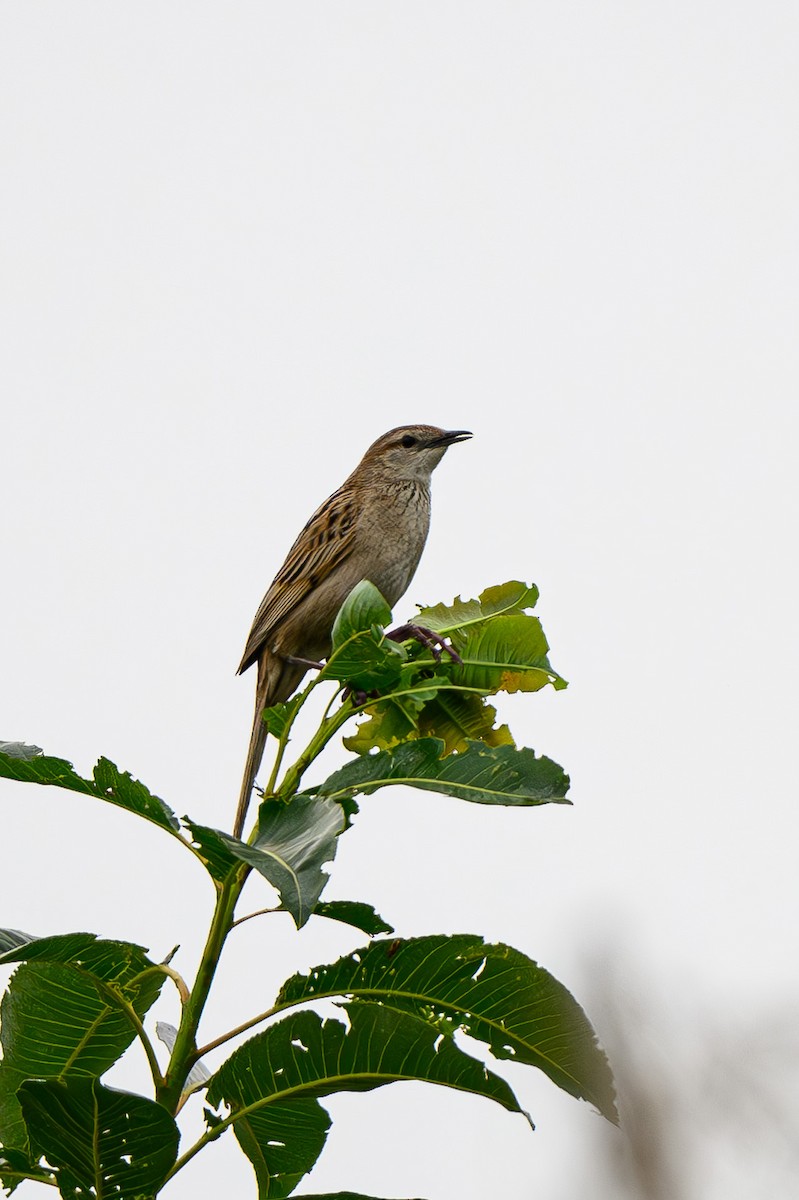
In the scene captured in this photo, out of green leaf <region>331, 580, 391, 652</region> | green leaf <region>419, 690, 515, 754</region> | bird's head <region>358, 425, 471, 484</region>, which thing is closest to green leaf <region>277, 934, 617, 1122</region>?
green leaf <region>331, 580, 391, 652</region>

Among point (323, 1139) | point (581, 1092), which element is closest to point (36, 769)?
point (323, 1139)

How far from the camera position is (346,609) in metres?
2.57

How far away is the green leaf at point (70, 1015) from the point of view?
2.24 meters

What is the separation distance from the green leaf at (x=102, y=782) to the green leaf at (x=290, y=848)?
125 mm

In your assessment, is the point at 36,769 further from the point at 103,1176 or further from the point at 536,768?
the point at 536,768

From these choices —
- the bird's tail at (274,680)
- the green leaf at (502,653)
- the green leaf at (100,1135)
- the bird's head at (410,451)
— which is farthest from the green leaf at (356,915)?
the bird's head at (410,451)

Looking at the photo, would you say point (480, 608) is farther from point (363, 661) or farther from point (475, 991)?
point (475, 991)

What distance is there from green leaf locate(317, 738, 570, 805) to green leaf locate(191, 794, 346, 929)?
13 cm

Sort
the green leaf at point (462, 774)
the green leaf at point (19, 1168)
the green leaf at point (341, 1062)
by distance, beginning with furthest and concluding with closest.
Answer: the green leaf at point (462, 774) → the green leaf at point (341, 1062) → the green leaf at point (19, 1168)

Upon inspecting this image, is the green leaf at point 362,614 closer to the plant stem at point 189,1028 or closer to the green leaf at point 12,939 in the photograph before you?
the plant stem at point 189,1028

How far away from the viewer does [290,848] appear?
2041 millimetres

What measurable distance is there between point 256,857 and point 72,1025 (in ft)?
2.15

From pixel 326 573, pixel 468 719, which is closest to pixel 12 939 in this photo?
pixel 468 719

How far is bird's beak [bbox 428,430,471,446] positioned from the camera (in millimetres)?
5906
